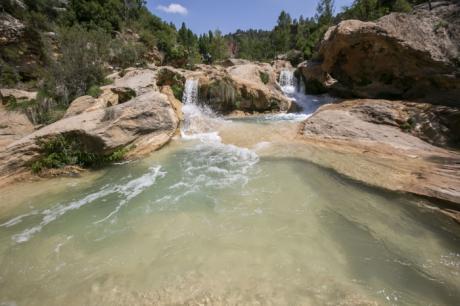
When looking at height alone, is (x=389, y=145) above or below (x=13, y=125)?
below

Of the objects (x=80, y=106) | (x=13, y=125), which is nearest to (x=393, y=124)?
(x=80, y=106)

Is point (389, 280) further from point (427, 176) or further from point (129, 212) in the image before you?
point (129, 212)

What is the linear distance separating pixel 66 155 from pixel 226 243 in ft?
20.0

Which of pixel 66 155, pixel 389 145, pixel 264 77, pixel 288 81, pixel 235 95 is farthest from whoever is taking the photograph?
pixel 288 81

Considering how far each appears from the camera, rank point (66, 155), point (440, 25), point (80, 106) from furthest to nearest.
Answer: point (440, 25) < point (80, 106) < point (66, 155)

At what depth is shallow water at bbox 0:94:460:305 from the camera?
2850mm

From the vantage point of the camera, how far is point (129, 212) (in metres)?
4.94

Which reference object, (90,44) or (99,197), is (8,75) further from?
(99,197)

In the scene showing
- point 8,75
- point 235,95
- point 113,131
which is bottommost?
point 113,131

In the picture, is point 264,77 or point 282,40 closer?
point 264,77

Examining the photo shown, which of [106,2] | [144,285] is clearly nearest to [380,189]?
[144,285]

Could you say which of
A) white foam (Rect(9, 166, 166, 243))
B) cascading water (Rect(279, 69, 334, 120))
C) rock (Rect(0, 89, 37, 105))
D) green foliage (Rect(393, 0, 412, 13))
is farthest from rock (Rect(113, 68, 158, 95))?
green foliage (Rect(393, 0, 412, 13))

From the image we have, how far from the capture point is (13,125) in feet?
31.3

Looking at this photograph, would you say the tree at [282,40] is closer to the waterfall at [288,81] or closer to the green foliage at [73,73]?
the waterfall at [288,81]
